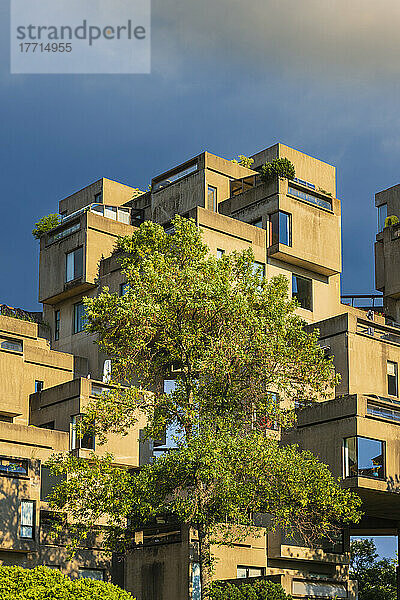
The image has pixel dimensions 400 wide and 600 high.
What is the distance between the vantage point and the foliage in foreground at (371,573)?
5291 centimetres

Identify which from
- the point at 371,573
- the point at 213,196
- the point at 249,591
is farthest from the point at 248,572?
the point at 213,196

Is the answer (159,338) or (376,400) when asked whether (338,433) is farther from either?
(159,338)

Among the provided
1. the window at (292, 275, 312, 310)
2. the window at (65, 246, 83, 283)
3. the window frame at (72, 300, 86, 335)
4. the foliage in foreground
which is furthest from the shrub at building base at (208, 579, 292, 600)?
the window at (65, 246, 83, 283)

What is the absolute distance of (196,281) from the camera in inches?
1298

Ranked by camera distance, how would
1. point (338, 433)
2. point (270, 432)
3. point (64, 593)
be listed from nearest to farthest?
1. point (64, 593)
2. point (338, 433)
3. point (270, 432)

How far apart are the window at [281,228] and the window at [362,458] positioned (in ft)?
45.4

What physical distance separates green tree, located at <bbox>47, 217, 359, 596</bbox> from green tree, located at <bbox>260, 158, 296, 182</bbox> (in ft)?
59.9

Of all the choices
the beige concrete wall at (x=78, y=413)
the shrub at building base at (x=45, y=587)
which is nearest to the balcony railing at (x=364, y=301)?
the beige concrete wall at (x=78, y=413)

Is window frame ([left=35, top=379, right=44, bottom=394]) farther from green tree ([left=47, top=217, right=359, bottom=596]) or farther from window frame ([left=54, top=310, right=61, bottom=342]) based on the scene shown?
green tree ([left=47, top=217, right=359, bottom=596])

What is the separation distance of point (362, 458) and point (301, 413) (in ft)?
12.1

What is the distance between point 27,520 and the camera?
35.4 m

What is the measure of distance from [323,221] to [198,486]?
982 inches

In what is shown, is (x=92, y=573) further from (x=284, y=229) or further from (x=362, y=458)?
(x=284, y=229)

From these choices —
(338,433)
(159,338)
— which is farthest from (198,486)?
(338,433)
